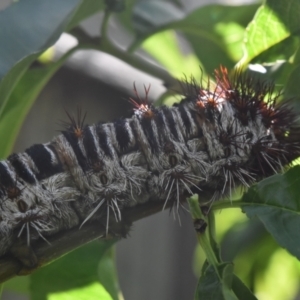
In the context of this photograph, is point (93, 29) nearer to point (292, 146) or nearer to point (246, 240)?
point (246, 240)

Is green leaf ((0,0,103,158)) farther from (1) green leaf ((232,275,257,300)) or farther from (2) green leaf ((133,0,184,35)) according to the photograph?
(1) green leaf ((232,275,257,300))

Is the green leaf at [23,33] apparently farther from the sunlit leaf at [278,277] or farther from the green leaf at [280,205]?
the sunlit leaf at [278,277]

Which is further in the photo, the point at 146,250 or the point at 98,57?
the point at 146,250

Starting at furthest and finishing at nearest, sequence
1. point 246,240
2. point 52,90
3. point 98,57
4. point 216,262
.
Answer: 1. point 98,57
2. point 52,90
3. point 246,240
4. point 216,262

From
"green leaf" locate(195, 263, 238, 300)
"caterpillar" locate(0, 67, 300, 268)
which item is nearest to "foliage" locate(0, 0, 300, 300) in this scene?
"green leaf" locate(195, 263, 238, 300)

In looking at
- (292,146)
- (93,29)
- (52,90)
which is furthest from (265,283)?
(93,29)

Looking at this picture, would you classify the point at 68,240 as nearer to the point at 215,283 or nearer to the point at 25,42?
the point at 215,283

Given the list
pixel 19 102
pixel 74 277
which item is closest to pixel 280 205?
pixel 74 277
